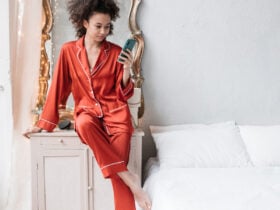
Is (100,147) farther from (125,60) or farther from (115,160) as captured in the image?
(125,60)

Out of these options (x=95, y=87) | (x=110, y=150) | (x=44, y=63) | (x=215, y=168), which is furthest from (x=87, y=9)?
(x=215, y=168)

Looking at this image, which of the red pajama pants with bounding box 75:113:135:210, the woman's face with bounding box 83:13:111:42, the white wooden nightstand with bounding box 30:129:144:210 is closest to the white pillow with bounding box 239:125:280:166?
the white wooden nightstand with bounding box 30:129:144:210

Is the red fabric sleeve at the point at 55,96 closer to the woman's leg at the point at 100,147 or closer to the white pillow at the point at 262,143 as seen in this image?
the woman's leg at the point at 100,147

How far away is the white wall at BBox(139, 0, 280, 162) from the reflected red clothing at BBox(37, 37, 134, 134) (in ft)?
1.42

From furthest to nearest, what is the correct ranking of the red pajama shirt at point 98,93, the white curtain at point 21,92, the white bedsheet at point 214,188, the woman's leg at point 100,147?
the white curtain at point 21,92, the red pajama shirt at point 98,93, the woman's leg at point 100,147, the white bedsheet at point 214,188

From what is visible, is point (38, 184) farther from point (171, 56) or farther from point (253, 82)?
point (253, 82)

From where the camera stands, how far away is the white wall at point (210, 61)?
2.44m

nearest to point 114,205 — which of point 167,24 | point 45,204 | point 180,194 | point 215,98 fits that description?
point 45,204

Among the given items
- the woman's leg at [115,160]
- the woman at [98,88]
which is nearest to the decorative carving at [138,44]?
the woman at [98,88]

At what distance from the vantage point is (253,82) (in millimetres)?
2582

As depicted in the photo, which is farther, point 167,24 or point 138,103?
point 167,24

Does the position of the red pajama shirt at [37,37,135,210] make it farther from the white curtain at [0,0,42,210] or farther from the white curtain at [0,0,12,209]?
the white curtain at [0,0,12,209]

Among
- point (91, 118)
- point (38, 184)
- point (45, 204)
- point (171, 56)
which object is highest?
point (171, 56)

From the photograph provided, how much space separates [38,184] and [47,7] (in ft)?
3.81
